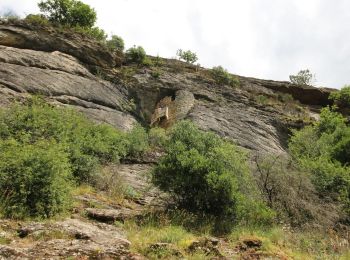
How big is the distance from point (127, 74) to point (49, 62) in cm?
560

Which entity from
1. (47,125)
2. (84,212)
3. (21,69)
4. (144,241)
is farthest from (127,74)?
(144,241)

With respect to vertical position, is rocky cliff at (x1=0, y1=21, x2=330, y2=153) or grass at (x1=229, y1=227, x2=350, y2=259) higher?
rocky cliff at (x1=0, y1=21, x2=330, y2=153)

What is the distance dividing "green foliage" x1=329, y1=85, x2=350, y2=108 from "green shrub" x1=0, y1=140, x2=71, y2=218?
28.3 metres

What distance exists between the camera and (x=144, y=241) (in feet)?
32.2

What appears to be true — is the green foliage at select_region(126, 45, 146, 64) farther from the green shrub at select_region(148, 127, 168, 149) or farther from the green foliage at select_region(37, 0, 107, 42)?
the green shrub at select_region(148, 127, 168, 149)

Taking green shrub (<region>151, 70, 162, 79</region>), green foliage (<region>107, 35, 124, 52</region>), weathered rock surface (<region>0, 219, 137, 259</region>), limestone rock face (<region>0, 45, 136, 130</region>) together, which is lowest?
weathered rock surface (<region>0, 219, 137, 259</region>)

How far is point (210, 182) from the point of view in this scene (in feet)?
41.4

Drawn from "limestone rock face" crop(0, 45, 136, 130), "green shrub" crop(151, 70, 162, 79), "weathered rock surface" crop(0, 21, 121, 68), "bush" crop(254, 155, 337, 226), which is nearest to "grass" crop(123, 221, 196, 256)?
"bush" crop(254, 155, 337, 226)

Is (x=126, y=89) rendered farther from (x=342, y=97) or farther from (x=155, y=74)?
(x=342, y=97)

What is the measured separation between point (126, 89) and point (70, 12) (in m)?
7.91

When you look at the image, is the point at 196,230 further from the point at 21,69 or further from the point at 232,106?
the point at 232,106

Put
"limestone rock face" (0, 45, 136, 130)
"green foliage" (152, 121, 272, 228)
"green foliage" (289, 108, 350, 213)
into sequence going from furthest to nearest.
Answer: "limestone rock face" (0, 45, 136, 130), "green foliage" (289, 108, 350, 213), "green foliage" (152, 121, 272, 228)

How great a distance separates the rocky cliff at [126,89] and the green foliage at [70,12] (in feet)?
10.1

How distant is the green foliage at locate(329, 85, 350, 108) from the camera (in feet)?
114
